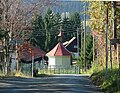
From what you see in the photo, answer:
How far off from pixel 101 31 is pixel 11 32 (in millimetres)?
7695

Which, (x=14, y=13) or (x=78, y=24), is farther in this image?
(x=78, y=24)

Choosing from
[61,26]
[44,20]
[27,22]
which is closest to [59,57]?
[44,20]

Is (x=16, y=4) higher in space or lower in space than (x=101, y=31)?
higher

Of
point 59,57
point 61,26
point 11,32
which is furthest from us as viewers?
point 61,26

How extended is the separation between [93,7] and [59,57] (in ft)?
150

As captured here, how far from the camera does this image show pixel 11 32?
3588 cm

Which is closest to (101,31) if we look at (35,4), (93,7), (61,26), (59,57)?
(93,7)

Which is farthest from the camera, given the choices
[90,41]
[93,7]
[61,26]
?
[61,26]

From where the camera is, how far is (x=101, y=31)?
33.9 meters

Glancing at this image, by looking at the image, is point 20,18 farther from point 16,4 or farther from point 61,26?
point 61,26

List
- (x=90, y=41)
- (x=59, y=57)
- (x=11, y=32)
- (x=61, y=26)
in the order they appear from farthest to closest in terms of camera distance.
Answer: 1. (x=61, y=26)
2. (x=59, y=57)
3. (x=90, y=41)
4. (x=11, y=32)

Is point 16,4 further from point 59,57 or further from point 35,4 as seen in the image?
point 59,57

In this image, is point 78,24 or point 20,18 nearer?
point 20,18

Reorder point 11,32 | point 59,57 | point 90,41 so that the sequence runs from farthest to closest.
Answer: point 59,57
point 90,41
point 11,32
